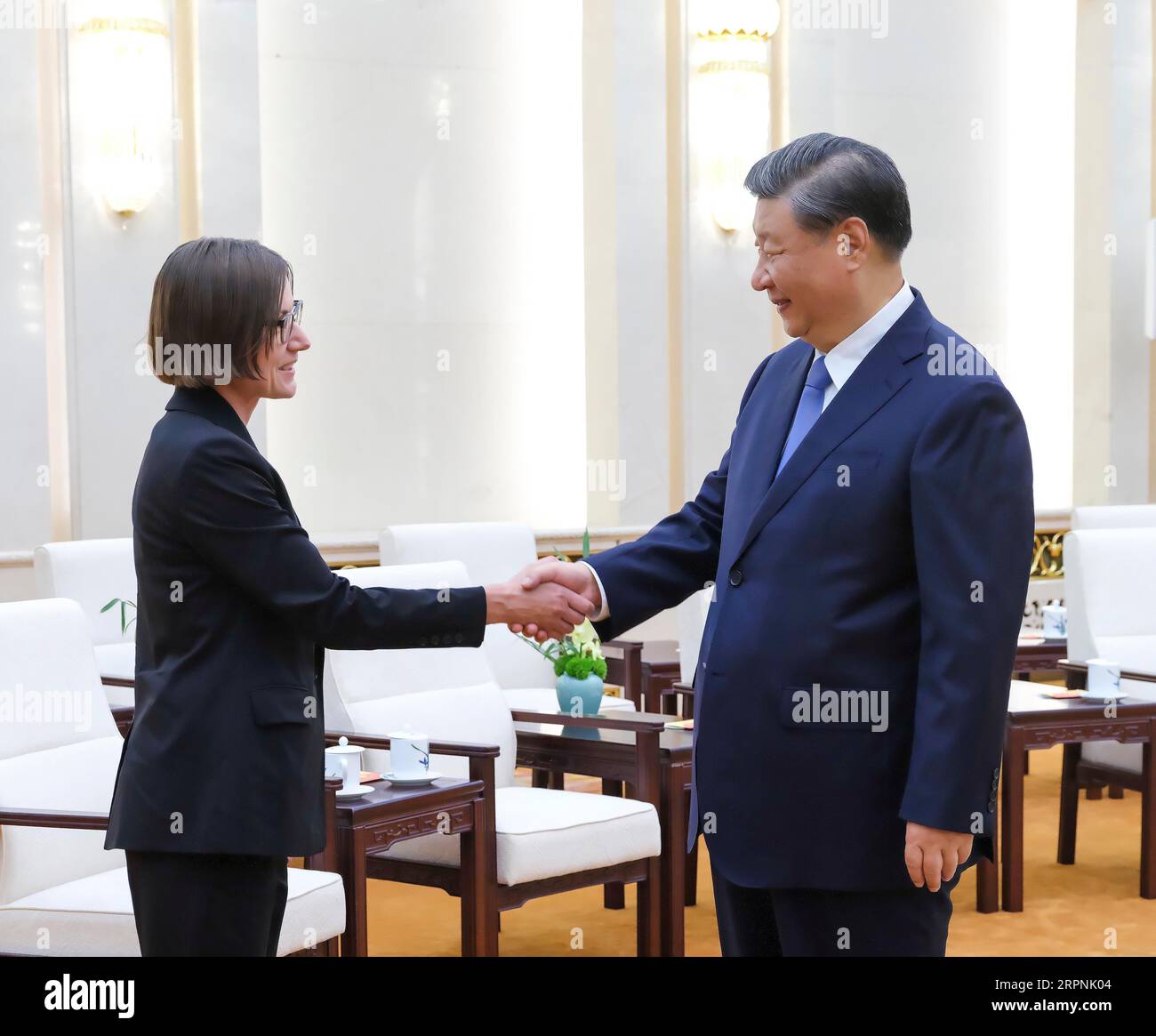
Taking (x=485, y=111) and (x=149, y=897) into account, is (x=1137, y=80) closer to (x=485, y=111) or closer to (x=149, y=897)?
(x=485, y=111)

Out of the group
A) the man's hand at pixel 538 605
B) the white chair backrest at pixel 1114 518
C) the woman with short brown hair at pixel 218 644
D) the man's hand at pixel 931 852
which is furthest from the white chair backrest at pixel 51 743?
the white chair backrest at pixel 1114 518

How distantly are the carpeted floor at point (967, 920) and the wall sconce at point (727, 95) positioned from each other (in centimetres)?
336

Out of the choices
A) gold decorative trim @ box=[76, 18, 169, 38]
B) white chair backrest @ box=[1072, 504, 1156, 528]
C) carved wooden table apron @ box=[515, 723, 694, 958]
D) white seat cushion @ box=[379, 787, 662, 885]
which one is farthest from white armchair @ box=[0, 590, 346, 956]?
white chair backrest @ box=[1072, 504, 1156, 528]

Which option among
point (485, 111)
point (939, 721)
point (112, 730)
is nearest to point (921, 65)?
point (485, 111)

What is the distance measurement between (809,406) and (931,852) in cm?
65

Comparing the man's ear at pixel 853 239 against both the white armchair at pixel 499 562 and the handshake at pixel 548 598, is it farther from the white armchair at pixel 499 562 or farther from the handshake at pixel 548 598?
the white armchair at pixel 499 562

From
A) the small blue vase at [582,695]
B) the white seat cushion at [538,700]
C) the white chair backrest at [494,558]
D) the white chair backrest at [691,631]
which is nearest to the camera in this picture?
the small blue vase at [582,695]

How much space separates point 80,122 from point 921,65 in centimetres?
469

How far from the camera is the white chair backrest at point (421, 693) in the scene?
161 inches

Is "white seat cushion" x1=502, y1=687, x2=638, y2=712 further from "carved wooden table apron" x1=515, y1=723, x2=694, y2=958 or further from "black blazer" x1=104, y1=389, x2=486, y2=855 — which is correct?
"black blazer" x1=104, y1=389, x2=486, y2=855

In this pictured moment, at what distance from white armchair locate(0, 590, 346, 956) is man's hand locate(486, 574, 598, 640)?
0.88 meters

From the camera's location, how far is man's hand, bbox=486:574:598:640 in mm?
2578

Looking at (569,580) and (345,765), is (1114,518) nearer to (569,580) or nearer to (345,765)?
(345,765)

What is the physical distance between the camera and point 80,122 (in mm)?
5629
